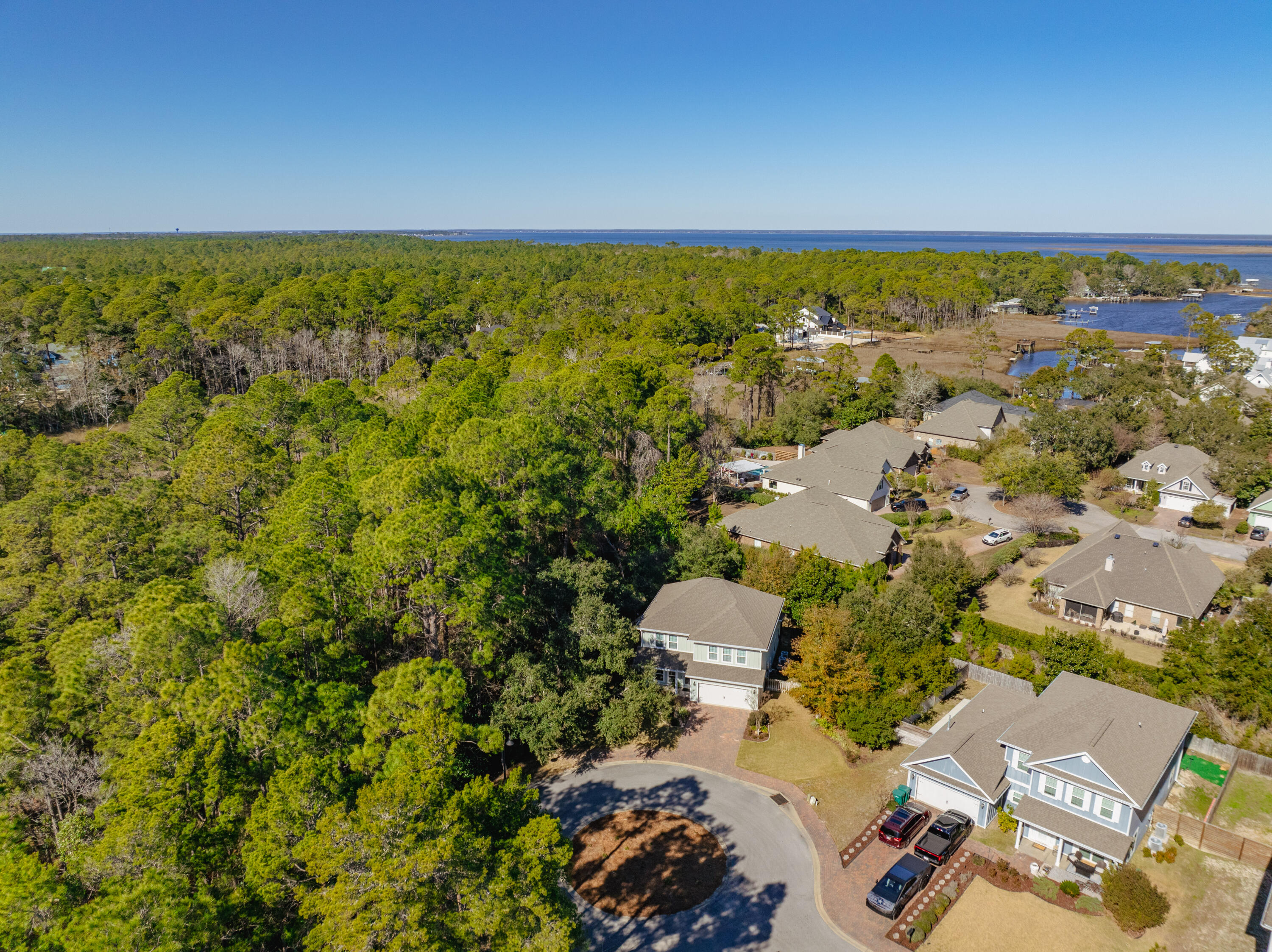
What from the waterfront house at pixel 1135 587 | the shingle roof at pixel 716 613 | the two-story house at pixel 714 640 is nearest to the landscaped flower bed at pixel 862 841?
the two-story house at pixel 714 640

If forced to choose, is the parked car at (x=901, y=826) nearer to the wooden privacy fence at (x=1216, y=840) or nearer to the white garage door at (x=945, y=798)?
the white garage door at (x=945, y=798)

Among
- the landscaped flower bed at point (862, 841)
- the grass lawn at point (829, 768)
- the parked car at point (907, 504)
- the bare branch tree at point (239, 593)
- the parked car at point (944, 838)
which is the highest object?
the bare branch tree at point (239, 593)

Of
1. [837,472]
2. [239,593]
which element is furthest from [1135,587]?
[239,593]

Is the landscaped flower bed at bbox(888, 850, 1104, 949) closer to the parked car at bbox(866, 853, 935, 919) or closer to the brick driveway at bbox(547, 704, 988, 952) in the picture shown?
the parked car at bbox(866, 853, 935, 919)

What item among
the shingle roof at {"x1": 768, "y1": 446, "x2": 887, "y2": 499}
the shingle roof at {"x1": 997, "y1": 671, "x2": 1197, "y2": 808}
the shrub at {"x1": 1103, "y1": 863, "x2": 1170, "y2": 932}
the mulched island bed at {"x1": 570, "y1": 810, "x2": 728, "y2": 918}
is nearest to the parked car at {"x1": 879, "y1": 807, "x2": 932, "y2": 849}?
the shingle roof at {"x1": 997, "y1": 671, "x2": 1197, "y2": 808}

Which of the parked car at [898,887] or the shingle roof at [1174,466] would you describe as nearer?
the parked car at [898,887]

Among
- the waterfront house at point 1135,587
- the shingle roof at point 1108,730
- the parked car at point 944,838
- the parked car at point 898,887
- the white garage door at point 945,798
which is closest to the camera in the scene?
the parked car at point 898,887
